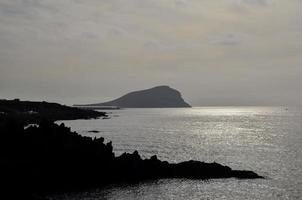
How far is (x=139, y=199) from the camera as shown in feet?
156

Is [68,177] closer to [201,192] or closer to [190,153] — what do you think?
[201,192]

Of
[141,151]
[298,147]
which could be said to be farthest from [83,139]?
[298,147]

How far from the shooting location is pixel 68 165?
54.2 m

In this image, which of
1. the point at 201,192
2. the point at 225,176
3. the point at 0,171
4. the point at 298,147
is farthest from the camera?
the point at 298,147

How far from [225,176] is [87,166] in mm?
20301

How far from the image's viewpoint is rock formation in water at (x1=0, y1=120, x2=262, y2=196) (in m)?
50.2

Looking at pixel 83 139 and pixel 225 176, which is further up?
pixel 83 139

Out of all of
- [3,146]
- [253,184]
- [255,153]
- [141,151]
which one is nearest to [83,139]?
[3,146]

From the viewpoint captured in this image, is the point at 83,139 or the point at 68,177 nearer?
the point at 68,177

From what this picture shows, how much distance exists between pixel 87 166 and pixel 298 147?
64.4 metres

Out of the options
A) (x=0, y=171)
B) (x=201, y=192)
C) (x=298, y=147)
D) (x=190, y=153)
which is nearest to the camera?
(x=0, y=171)

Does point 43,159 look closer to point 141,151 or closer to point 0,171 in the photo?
point 0,171

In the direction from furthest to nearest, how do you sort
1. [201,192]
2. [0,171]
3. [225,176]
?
[225,176] → [201,192] → [0,171]

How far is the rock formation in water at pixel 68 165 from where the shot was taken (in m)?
50.2
